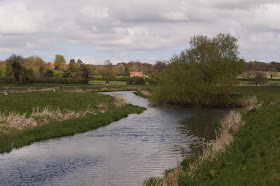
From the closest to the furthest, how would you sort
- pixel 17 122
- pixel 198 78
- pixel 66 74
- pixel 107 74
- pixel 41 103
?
pixel 17 122
pixel 41 103
pixel 198 78
pixel 107 74
pixel 66 74

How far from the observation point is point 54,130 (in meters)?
28.8

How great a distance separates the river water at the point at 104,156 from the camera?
1666 centimetres

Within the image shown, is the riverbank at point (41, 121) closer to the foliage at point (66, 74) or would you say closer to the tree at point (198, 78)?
the tree at point (198, 78)

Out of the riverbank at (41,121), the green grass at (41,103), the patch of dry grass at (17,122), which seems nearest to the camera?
the riverbank at (41,121)

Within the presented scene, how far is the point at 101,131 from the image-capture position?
31625mm

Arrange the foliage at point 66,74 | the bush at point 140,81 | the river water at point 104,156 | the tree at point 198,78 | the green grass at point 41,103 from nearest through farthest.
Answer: the river water at point 104,156, the green grass at point 41,103, the tree at point 198,78, the bush at point 140,81, the foliage at point 66,74

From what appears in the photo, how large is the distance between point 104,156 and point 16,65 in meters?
97.5

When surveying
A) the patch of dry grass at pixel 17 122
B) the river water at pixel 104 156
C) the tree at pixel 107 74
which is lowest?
the river water at pixel 104 156

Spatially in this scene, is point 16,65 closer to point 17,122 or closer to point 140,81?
point 140,81

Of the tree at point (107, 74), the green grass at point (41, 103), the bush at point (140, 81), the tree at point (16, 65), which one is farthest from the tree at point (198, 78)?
the tree at point (107, 74)

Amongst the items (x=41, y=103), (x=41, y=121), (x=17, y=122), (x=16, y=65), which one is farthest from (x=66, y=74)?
(x=17, y=122)

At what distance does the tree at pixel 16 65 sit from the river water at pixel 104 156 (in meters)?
82.9

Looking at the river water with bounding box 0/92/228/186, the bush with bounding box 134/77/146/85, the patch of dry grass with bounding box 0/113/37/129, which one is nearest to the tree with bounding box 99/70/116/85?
the bush with bounding box 134/77/146/85

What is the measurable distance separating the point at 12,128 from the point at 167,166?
15.2 metres
